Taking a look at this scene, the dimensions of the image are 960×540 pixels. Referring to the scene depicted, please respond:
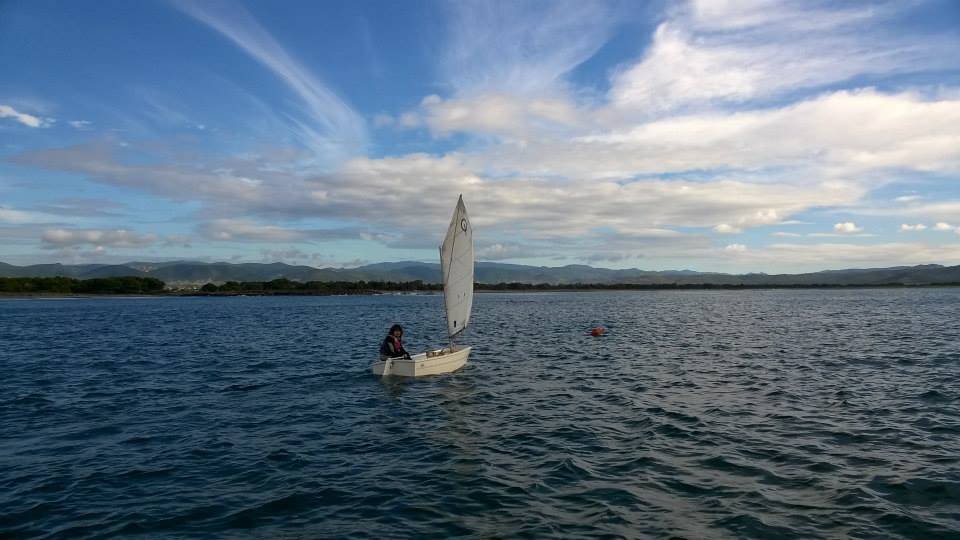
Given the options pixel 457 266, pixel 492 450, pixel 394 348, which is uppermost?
pixel 457 266

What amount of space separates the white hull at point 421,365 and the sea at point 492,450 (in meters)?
0.74

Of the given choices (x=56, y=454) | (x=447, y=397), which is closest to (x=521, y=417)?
(x=447, y=397)

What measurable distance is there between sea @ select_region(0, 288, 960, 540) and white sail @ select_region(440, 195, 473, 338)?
4055 millimetres

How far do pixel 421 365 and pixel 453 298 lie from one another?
5.00 m

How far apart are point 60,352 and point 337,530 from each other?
155 ft

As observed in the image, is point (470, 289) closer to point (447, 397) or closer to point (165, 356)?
point (447, 397)

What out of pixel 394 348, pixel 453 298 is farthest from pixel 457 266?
pixel 394 348

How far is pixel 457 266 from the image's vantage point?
1398 inches

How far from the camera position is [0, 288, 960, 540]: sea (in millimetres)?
13492

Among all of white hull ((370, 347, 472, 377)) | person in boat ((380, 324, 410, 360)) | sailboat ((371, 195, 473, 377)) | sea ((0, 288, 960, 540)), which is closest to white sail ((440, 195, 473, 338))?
sailboat ((371, 195, 473, 377))

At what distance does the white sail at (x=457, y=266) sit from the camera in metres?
34.3

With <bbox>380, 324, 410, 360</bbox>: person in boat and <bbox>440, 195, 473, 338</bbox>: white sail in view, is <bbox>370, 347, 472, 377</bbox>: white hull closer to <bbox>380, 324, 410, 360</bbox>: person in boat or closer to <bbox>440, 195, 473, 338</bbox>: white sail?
<bbox>380, 324, 410, 360</bbox>: person in boat

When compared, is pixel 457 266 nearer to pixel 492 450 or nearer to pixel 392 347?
pixel 392 347

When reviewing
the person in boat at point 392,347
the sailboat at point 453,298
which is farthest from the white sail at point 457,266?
the person in boat at point 392,347
